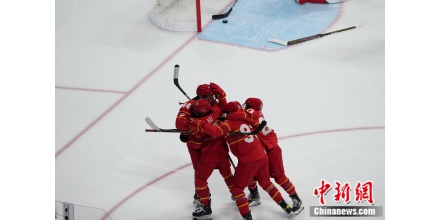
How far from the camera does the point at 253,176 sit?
14.3ft

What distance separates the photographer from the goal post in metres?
7.31

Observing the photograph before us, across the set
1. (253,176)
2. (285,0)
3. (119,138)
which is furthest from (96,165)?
(285,0)

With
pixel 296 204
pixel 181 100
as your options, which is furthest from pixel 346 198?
pixel 181 100

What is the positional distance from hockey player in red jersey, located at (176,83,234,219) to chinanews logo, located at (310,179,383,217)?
0.65m

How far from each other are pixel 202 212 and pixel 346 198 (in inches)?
39.3

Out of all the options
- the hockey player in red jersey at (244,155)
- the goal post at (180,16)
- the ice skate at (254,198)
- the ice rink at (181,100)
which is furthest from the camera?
the goal post at (180,16)

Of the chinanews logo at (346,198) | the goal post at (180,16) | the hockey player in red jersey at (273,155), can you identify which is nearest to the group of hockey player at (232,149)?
the hockey player in red jersey at (273,155)

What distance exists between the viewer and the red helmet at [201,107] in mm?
4293

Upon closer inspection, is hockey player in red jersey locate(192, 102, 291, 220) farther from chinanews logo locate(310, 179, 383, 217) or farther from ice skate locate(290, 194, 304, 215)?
chinanews logo locate(310, 179, 383, 217)

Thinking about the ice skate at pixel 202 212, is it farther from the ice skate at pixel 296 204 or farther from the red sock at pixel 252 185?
the ice skate at pixel 296 204

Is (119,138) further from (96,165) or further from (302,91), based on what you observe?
(302,91)

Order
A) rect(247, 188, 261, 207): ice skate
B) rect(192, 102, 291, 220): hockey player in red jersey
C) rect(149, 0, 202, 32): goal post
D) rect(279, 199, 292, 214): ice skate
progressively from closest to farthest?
rect(192, 102, 291, 220): hockey player in red jersey, rect(279, 199, 292, 214): ice skate, rect(247, 188, 261, 207): ice skate, rect(149, 0, 202, 32): goal post

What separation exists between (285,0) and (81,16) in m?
2.41

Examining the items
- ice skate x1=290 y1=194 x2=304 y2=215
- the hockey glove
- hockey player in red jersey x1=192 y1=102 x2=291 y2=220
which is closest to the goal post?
the hockey glove
